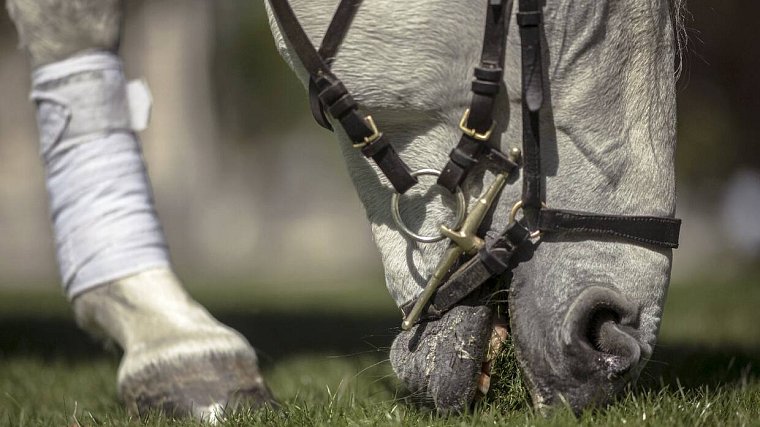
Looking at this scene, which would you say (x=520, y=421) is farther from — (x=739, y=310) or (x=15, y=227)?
(x=15, y=227)

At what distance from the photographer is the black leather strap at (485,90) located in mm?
1924

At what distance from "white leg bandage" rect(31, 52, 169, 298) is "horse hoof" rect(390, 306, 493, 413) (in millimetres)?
755

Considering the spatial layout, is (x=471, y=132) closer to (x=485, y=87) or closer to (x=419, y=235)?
(x=485, y=87)

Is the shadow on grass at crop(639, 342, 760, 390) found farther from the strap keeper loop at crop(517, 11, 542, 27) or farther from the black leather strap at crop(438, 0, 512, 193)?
the strap keeper loop at crop(517, 11, 542, 27)

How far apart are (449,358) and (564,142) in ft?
1.57

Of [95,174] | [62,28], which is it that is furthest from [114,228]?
[62,28]

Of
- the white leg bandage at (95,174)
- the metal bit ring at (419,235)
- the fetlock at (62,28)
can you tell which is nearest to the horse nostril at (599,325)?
the metal bit ring at (419,235)

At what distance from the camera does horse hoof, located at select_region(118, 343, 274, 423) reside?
225cm

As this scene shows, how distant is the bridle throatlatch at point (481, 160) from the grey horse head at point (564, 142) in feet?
0.08

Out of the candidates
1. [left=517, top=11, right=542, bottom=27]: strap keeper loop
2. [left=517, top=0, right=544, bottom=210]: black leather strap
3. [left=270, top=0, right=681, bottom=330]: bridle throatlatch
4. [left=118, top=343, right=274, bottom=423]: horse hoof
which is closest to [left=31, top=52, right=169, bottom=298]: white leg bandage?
[left=118, top=343, right=274, bottom=423]: horse hoof

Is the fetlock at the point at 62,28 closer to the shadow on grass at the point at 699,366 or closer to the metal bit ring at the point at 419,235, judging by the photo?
the metal bit ring at the point at 419,235

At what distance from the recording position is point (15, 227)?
12.1 meters

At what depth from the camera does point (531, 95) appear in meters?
1.92

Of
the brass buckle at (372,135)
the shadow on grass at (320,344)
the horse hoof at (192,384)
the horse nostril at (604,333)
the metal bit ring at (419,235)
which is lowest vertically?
the shadow on grass at (320,344)
